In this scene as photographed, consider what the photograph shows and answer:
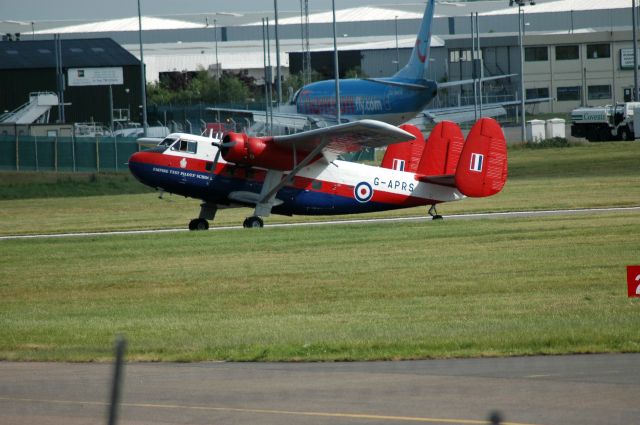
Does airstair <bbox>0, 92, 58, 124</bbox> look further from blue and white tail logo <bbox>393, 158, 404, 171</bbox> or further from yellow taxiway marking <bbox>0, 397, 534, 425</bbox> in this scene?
yellow taxiway marking <bbox>0, 397, 534, 425</bbox>

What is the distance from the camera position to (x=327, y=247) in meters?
25.9

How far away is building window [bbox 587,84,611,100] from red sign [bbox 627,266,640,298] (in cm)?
9146

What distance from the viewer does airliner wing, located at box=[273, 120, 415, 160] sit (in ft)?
96.0

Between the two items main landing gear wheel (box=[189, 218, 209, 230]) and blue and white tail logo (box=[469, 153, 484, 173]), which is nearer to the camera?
blue and white tail logo (box=[469, 153, 484, 173])

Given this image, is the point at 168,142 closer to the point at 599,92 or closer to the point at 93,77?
the point at 93,77

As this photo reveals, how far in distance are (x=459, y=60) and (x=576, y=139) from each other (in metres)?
41.2

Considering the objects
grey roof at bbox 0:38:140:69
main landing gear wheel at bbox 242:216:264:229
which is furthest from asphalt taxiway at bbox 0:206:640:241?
grey roof at bbox 0:38:140:69

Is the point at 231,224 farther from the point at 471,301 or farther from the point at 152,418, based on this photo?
the point at 152,418

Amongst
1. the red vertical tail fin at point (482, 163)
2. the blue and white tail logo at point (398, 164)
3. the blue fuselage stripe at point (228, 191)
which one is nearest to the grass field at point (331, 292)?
the red vertical tail fin at point (482, 163)

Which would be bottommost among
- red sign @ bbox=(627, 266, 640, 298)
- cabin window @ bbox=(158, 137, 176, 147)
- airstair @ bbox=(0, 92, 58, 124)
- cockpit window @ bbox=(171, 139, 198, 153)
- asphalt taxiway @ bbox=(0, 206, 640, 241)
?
asphalt taxiway @ bbox=(0, 206, 640, 241)

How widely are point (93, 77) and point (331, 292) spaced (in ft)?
255

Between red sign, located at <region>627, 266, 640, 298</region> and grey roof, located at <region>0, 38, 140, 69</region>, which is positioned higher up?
grey roof, located at <region>0, 38, 140, 69</region>

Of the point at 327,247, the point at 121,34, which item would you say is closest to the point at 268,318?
the point at 327,247

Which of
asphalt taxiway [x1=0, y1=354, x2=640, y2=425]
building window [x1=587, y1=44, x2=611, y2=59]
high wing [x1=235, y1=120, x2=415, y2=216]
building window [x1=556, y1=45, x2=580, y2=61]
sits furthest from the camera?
building window [x1=556, y1=45, x2=580, y2=61]
